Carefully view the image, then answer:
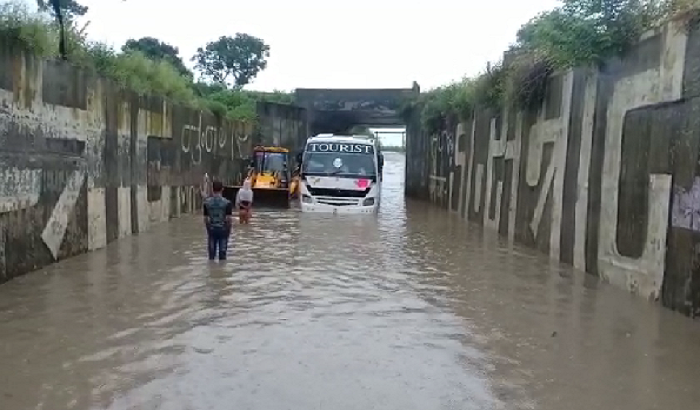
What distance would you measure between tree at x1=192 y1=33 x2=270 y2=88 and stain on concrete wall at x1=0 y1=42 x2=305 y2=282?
32.7m

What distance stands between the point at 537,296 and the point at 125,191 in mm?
8880

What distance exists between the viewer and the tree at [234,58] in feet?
165

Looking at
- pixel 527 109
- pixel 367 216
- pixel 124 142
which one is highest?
pixel 527 109

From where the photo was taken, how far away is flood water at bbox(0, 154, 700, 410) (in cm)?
524

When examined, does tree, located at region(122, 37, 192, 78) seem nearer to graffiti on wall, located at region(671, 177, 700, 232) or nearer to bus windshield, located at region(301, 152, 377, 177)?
bus windshield, located at region(301, 152, 377, 177)

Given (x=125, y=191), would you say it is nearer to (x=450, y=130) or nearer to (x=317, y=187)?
(x=317, y=187)

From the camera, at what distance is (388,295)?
9055mm

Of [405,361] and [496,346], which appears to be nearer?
[405,361]

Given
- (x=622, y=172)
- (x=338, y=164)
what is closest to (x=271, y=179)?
(x=338, y=164)

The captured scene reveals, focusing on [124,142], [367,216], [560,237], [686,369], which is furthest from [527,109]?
[686,369]

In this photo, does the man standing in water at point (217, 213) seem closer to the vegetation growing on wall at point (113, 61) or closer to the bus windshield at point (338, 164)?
the vegetation growing on wall at point (113, 61)

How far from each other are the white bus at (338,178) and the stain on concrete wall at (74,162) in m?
3.71

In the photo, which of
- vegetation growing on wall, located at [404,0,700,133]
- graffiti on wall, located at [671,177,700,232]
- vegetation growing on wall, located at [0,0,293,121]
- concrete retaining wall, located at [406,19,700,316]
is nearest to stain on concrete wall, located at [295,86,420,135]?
vegetation growing on wall, located at [0,0,293,121]

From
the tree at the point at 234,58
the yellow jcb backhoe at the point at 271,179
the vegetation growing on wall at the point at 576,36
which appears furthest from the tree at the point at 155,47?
the vegetation growing on wall at the point at 576,36
